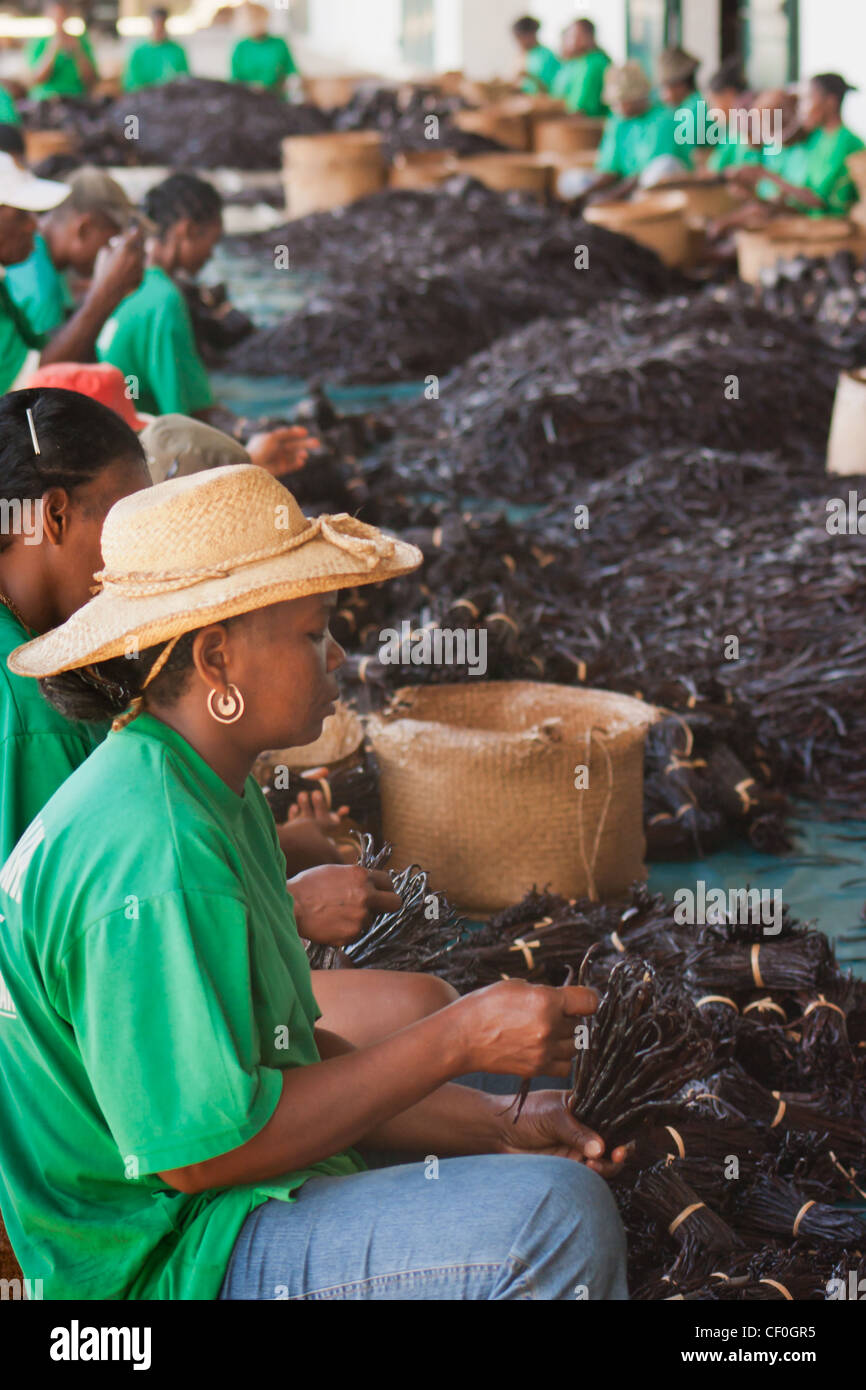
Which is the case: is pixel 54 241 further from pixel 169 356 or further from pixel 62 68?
pixel 62 68

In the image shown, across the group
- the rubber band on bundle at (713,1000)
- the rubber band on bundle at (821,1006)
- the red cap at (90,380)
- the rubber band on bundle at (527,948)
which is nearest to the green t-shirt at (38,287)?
the red cap at (90,380)

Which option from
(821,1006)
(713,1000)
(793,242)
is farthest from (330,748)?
(793,242)

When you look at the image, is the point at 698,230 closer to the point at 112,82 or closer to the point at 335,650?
the point at 335,650

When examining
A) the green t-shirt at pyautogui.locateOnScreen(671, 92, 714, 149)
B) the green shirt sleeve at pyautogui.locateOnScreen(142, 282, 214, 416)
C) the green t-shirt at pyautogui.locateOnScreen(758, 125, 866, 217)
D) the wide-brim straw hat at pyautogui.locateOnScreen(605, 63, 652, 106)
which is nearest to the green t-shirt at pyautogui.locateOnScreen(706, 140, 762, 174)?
the green t-shirt at pyautogui.locateOnScreen(671, 92, 714, 149)

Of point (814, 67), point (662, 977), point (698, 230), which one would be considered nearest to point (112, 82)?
point (814, 67)

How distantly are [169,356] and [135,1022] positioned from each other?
333 centimetres

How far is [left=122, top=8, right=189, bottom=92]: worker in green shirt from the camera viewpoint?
17312mm

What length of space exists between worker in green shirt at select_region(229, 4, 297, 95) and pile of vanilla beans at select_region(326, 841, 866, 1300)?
16.2 metres

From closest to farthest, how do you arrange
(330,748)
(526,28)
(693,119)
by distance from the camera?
(330,748) < (693,119) < (526,28)

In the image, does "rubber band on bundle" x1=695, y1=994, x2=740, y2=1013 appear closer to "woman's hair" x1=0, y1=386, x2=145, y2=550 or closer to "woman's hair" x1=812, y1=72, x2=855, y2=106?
"woman's hair" x1=0, y1=386, x2=145, y2=550

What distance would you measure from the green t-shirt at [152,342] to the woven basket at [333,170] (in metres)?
6.76

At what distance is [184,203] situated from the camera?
4766 millimetres

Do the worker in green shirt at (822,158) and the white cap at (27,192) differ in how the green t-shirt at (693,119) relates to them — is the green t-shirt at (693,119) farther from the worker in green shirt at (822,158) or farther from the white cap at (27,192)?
the white cap at (27,192)
